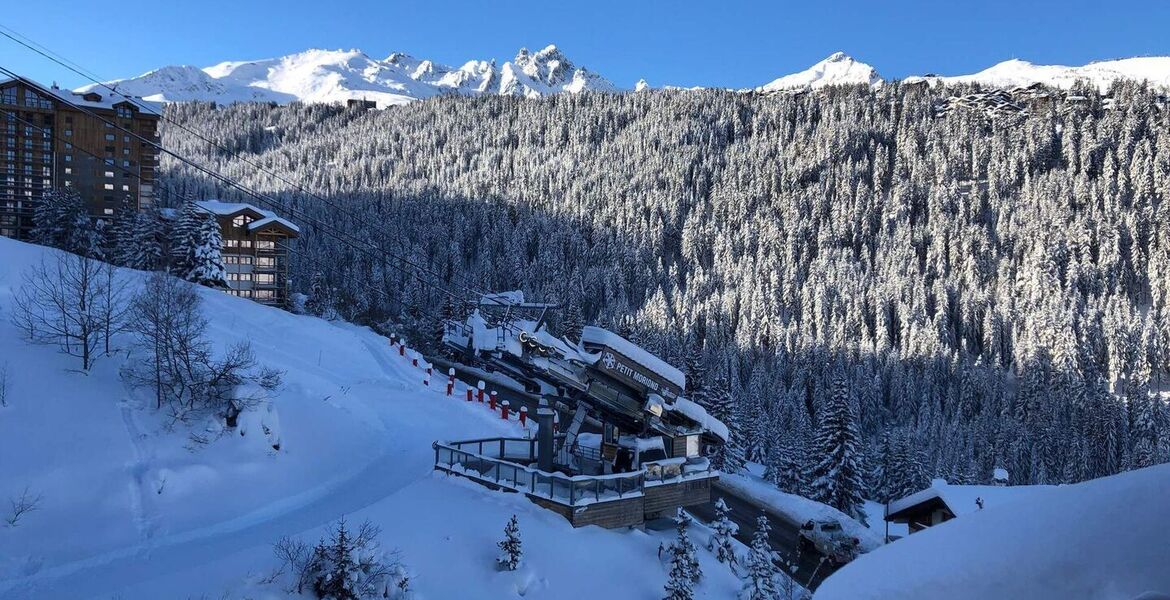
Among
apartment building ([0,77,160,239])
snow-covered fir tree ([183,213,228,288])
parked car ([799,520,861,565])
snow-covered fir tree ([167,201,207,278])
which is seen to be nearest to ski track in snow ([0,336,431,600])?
parked car ([799,520,861,565])

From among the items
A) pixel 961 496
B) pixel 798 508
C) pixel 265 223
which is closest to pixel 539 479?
pixel 961 496

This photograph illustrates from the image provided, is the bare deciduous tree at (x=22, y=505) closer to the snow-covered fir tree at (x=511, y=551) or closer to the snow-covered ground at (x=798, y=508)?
the snow-covered fir tree at (x=511, y=551)

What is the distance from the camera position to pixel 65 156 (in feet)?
206

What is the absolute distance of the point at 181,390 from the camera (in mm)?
17375

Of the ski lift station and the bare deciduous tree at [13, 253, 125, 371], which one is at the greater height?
the bare deciduous tree at [13, 253, 125, 371]

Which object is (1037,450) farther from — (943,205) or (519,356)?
(943,205)

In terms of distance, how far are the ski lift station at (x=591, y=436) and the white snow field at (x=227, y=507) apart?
64cm

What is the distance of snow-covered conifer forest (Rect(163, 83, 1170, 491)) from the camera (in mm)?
67812

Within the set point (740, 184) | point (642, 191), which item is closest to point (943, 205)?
point (740, 184)

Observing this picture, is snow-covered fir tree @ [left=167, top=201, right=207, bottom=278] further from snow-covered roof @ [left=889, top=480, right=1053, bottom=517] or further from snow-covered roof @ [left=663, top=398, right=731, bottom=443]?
snow-covered roof @ [left=889, top=480, right=1053, bottom=517]

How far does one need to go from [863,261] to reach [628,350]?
118 m

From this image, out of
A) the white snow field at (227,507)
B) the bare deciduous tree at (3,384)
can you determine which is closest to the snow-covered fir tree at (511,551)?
the white snow field at (227,507)

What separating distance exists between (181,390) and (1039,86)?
23684cm

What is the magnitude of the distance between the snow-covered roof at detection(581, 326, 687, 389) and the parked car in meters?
11.7
